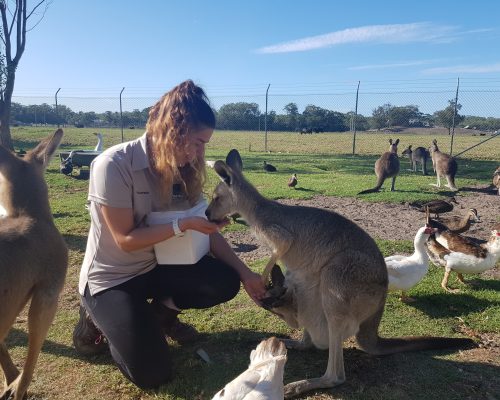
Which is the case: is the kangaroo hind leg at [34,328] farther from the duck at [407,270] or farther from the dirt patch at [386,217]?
the dirt patch at [386,217]

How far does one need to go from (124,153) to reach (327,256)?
3.89 feet

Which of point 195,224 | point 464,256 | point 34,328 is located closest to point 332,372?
point 195,224

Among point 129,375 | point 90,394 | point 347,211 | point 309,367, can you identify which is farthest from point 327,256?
point 347,211

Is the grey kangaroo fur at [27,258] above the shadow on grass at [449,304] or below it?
above

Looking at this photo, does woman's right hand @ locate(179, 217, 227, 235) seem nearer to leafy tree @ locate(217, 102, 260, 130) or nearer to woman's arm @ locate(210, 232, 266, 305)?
woman's arm @ locate(210, 232, 266, 305)

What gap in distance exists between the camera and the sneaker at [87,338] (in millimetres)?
2521

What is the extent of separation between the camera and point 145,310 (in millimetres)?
2352

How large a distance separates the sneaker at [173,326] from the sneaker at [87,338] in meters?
0.34

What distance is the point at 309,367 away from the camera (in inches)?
97.1

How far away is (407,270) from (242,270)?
49.6 inches

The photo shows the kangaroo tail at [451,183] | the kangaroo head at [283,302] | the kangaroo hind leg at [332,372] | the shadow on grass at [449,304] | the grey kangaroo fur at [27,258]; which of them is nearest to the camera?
the grey kangaroo fur at [27,258]

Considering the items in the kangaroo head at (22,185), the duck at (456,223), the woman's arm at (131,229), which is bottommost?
the duck at (456,223)

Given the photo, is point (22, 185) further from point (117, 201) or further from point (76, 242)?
point (76, 242)

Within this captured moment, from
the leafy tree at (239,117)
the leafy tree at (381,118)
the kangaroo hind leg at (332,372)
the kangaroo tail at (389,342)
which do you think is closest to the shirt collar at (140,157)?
the kangaroo hind leg at (332,372)
